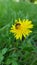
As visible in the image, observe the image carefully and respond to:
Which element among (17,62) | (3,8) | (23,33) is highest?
(3,8)

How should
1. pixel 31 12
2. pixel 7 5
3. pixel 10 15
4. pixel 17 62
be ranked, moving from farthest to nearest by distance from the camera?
pixel 7 5, pixel 31 12, pixel 10 15, pixel 17 62

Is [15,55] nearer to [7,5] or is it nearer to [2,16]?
[2,16]

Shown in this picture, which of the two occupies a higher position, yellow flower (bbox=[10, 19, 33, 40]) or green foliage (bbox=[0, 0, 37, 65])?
yellow flower (bbox=[10, 19, 33, 40])

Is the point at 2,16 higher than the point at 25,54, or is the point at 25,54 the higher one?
the point at 2,16

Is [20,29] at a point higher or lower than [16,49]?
higher

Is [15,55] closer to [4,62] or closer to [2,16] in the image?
[4,62]

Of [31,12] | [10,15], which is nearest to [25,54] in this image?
[10,15]

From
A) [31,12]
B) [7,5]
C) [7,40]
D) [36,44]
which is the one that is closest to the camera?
[7,40]

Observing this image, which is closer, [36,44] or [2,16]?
[36,44]

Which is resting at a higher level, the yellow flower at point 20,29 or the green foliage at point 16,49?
the yellow flower at point 20,29

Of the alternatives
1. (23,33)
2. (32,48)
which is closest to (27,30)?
(23,33)
